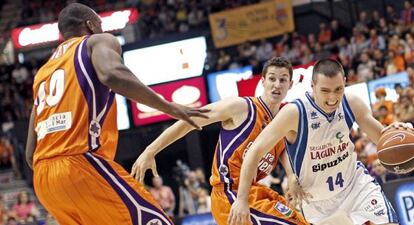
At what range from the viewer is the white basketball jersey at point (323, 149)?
17.5 feet

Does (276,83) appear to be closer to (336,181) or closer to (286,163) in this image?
(286,163)

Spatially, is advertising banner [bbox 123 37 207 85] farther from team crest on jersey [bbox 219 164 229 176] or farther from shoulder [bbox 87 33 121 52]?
shoulder [bbox 87 33 121 52]

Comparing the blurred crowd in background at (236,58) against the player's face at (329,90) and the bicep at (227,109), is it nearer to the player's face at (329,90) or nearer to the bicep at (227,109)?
the bicep at (227,109)

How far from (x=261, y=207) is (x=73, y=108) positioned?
160cm

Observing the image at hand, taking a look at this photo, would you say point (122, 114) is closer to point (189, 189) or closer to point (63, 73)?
point (189, 189)

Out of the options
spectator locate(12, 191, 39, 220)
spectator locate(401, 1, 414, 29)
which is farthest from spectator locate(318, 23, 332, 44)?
spectator locate(12, 191, 39, 220)

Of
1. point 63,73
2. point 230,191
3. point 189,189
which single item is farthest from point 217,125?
point 63,73

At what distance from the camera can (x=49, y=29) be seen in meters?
22.0

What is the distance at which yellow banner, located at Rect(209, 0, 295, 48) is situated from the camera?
19688 millimetres

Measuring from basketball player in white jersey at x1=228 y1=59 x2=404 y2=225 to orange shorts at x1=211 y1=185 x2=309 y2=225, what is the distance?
206 millimetres

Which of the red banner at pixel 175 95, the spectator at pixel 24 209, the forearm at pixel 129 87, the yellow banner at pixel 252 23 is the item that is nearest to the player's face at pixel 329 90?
the forearm at pixel 129 87

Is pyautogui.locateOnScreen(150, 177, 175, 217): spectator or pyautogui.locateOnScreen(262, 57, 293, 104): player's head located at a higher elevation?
pyautogui.locateOnScreen(262, 57, 293, 104): player's head

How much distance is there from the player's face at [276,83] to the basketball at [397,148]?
82cm

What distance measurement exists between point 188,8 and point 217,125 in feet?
16.5
